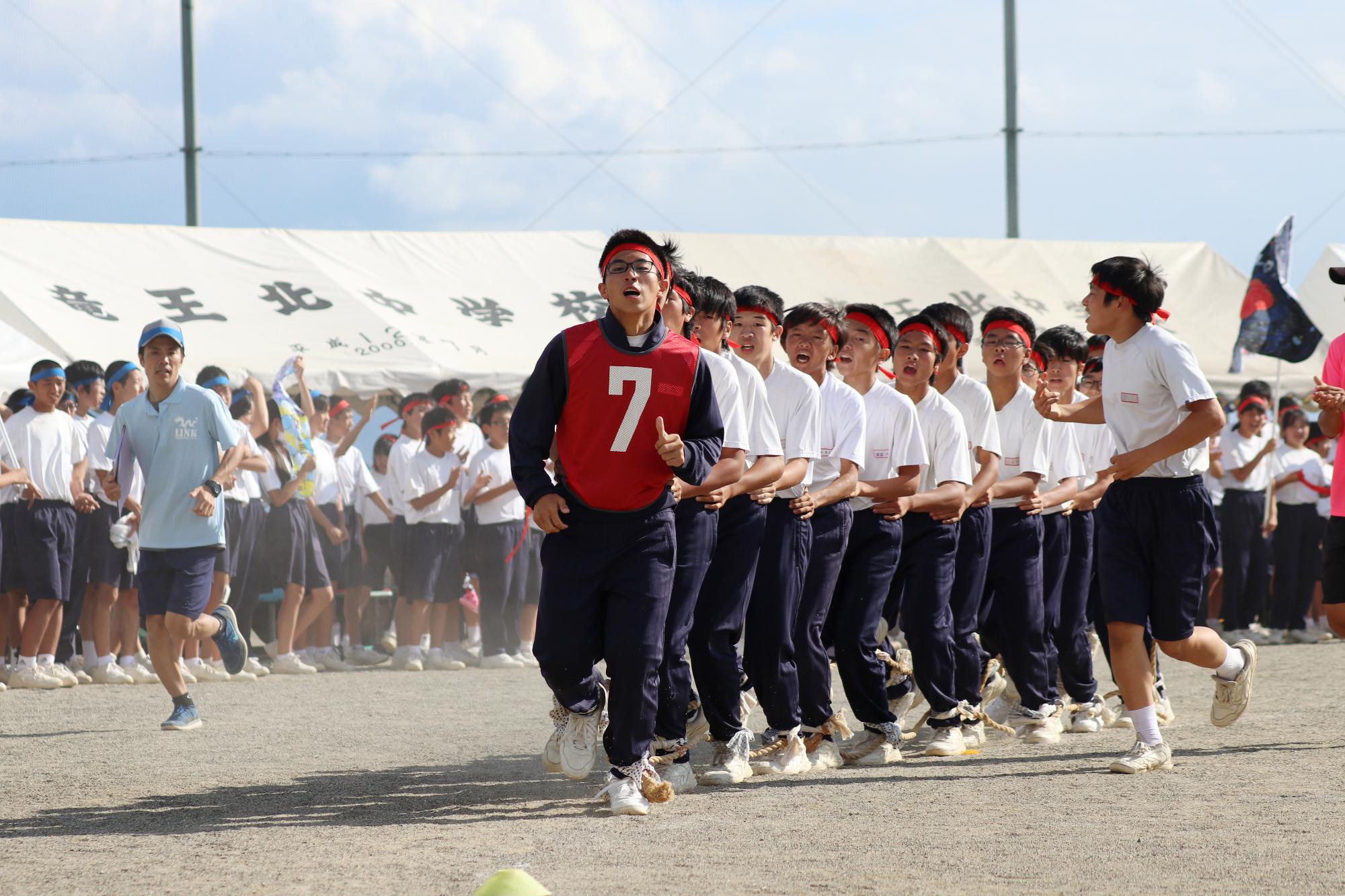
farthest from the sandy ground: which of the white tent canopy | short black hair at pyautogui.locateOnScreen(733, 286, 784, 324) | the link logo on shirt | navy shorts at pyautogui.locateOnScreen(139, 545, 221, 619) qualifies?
the white tent canopy

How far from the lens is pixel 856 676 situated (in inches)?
273

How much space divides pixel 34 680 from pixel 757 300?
6.77 meters

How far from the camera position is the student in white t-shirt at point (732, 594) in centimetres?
622

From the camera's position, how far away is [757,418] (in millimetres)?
6215

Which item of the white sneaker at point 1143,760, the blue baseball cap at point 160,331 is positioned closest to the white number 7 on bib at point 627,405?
the white sneaker at point 1143,760

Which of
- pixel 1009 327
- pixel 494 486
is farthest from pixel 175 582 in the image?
pixel 494 486

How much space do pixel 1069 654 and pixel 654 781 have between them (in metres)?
3.25

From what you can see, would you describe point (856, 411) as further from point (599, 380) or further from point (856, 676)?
point (599, 380)

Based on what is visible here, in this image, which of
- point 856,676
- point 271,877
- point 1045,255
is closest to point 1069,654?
point 856,676

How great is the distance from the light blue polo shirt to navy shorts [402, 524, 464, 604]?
4.29 metres

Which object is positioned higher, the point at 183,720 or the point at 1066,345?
the point at 1066,345

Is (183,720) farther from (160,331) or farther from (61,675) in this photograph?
(61,675)

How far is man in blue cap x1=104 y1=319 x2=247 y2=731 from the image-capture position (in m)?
8.16

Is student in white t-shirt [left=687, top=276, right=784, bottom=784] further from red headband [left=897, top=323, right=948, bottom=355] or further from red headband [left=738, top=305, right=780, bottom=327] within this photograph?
red headband [left=897, top=323, right=948, bottom=355]
